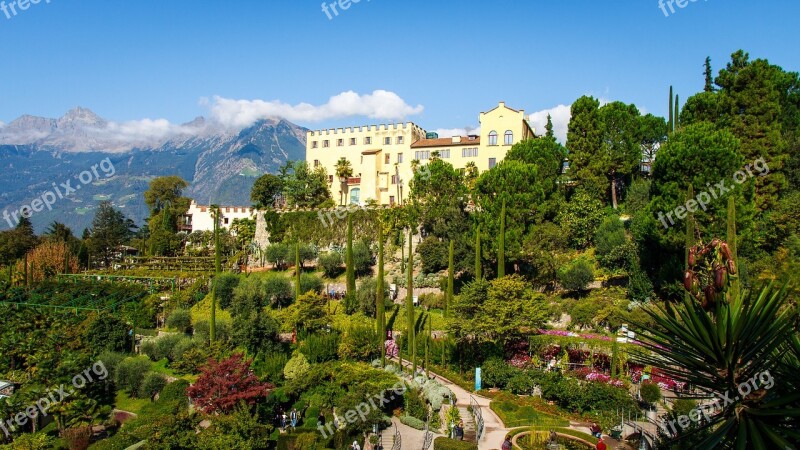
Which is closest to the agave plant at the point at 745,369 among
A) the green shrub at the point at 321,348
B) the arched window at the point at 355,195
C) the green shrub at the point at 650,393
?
the green shrub at the point at 650,393

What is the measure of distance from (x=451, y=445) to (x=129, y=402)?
17277mm

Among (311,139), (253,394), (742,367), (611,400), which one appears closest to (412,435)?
(253,394)

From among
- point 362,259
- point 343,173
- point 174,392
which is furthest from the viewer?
point 343,173

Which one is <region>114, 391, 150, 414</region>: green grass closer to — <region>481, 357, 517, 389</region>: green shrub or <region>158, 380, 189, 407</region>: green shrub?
<region>158, 380, 189, 407</region>: green shrub

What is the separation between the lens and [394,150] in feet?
202

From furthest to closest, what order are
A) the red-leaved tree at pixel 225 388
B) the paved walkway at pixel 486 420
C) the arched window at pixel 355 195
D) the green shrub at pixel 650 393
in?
the arched window at pixel 355 195, the green shrub at pixel 650 393, the red-leaved tree at pixel 225 388, the paved walkway at pixel 486 420

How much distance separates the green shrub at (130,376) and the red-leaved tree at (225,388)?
312 inches

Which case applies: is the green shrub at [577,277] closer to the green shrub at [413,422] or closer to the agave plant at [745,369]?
the green shrub at [413,422]

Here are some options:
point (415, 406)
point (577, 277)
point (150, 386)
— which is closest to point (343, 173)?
point (577, 277)

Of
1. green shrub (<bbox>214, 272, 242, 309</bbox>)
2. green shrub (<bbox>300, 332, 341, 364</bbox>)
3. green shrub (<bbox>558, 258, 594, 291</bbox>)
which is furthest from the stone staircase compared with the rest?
green shrub (<bbox>214, 272, 242, 309</bbox>)

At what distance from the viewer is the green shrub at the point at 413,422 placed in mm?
24422

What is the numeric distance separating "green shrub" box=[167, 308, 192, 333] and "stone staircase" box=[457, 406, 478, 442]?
20.7 meters

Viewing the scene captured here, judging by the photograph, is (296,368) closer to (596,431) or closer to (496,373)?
(496,373)

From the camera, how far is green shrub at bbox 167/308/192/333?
3856 cm
